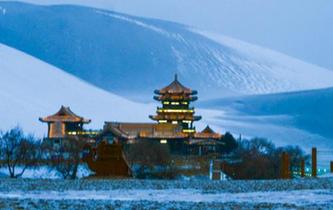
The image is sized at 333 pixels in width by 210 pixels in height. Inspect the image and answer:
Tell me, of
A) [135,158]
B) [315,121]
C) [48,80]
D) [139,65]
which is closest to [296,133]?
[315,121]

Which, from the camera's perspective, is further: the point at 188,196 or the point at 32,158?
the point at 32,158

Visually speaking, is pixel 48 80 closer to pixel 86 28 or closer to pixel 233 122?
pixel 233 122

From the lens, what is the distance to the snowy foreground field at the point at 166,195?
11.8m

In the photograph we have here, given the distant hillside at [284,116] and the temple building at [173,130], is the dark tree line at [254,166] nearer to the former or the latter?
the temple building at [173,130]

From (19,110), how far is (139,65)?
2950 cm

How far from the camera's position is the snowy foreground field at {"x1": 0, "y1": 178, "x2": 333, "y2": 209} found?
1179cm

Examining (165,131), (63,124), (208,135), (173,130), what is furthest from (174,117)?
(63,124)

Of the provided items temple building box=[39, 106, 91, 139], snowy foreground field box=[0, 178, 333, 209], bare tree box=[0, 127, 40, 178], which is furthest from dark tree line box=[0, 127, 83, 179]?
temple building box=[39, 106, 91, 139]

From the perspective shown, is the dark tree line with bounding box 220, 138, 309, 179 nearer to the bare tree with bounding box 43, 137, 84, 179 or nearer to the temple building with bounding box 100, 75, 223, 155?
the bare tree with bounding box 43, 137, 84, 179

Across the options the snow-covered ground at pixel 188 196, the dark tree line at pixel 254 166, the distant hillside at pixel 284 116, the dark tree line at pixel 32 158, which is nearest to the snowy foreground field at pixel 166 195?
the snow-covered ground at pixel 188 196

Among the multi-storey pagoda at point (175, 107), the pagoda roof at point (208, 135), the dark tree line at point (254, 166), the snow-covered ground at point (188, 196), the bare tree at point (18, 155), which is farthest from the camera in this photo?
the multi-storey pagoda at point (175, 107)

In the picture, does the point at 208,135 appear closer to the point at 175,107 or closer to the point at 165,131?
the point at 165,131

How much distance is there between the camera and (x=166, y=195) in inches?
539

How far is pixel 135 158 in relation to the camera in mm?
34906
